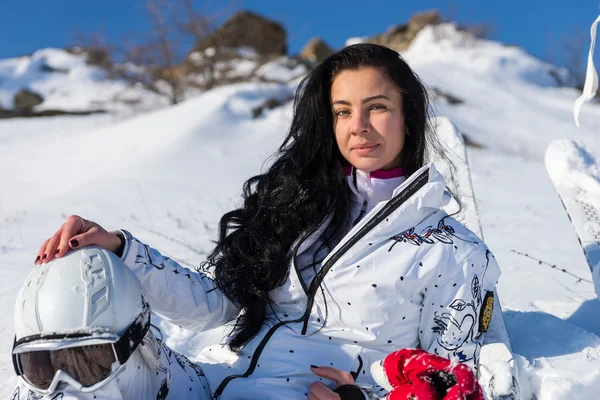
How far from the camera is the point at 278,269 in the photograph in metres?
1.82

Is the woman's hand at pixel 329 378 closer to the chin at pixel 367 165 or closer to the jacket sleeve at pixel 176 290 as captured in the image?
the jacket sleeve at pixel 176 290

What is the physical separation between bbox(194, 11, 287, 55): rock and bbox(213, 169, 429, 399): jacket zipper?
12.3m

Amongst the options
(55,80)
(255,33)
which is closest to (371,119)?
(255,33)

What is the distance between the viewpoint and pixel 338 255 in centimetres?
167

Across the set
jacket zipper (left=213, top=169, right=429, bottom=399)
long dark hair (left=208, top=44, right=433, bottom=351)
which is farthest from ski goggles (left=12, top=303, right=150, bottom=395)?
long dark hair (left=208, top=44, right=433, bottom=351)

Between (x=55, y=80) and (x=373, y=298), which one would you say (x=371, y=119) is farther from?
(x=55, y=80)

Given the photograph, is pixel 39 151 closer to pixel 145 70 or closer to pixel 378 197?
pixel 145 70

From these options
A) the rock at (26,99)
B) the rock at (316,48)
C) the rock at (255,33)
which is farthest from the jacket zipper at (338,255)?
the rock at (26,99)

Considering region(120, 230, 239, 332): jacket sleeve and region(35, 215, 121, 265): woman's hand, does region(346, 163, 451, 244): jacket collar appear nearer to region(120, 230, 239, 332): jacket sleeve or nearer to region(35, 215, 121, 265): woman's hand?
region(120, 230, 239, 332): jacket sleeve

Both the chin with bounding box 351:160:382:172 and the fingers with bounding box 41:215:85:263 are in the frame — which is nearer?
the fingers with bounding box 41:215:85:263

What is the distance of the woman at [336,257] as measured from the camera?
1605 millimetres

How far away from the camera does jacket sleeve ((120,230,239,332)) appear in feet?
5.36

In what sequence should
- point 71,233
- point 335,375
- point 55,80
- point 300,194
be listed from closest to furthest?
point 71,233
point 335,375
point 300,194
point 55,80

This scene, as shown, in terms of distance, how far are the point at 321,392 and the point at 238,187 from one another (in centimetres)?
469
